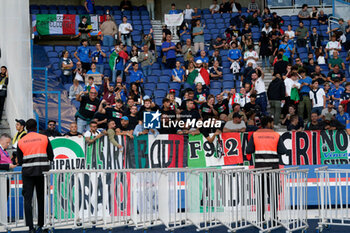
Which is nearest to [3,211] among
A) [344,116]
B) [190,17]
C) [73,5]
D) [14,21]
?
[14,21]

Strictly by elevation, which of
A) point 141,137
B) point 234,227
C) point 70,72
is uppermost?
point 70,72

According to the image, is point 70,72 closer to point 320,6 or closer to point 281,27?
point 281,27

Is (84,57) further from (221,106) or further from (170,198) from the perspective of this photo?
(170,198)

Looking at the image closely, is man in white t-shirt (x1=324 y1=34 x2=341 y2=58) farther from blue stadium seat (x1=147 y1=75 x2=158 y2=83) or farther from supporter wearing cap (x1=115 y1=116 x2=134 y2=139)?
supporter wearing cap (x1=115 y1=116 x2=134 y2=139)

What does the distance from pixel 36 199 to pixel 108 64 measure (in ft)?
38.6

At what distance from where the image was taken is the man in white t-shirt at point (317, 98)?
67.7 ft

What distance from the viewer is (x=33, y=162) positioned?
12445 mm

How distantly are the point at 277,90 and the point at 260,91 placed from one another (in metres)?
0.59

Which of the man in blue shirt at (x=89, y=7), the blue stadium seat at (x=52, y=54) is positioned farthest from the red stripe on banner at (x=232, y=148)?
the man in blue shirt at (x=89, y=7)

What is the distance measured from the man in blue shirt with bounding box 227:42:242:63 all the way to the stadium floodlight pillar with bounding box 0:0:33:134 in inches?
331

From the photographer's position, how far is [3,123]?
17.7 meters

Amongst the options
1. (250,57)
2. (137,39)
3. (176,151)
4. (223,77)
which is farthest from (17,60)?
(137,39)

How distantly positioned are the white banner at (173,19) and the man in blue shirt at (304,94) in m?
7.35

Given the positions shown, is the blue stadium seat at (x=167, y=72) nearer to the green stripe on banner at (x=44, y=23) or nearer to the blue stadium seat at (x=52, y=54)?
the blue stadium seat at (x=52, y=54)
